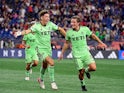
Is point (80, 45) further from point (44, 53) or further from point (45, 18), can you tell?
point (45, 18)

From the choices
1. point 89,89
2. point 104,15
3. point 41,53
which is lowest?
point 89,89

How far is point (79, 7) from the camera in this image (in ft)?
157

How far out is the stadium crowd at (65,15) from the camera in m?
43.6

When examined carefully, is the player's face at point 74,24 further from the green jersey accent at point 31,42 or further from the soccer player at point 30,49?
the green jersey accent at point 31,42

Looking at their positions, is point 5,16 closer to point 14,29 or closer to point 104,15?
point 14,29

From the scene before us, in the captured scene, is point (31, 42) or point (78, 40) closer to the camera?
point (78, 40)

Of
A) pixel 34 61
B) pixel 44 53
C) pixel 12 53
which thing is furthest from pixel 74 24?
pixel 12 53

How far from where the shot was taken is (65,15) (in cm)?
4703

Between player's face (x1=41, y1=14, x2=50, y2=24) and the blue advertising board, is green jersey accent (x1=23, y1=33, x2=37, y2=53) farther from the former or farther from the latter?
the blue advertising board

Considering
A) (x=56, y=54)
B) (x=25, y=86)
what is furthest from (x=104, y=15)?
(x=25, y=86)

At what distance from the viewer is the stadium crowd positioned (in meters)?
43.6

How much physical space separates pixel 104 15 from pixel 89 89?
3044 cm

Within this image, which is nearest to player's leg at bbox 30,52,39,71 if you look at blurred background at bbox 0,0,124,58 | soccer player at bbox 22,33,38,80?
soccer player at bbox 22,33,38,80

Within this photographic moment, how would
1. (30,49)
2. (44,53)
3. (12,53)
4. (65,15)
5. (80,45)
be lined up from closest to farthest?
(80,45) < (44,53) < (30,49) < (12,53) < (65,15)
